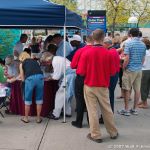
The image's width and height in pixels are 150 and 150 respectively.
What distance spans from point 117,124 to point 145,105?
217 cm

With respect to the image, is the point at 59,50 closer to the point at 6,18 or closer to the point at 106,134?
the point at 6,18

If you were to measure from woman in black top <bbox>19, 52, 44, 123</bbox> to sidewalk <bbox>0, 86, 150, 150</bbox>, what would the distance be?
44 centimetres

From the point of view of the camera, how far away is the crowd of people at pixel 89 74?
689 centimetres

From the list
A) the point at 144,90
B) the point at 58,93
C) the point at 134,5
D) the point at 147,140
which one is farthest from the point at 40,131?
the point at 134,5

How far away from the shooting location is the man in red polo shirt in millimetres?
6836

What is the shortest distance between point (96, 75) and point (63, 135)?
1353 millimetres

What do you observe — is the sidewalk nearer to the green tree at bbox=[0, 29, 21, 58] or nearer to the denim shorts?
the denim shorts

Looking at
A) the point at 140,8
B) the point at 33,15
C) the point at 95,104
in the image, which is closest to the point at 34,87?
the point at 33,15

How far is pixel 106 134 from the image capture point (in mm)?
7559

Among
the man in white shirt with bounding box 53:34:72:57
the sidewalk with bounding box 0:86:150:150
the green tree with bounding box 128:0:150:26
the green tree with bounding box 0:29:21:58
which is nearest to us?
the sidewalk with bounding box 0:86:150:150

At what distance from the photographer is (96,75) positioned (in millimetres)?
6848

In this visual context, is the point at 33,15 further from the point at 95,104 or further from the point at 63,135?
the point at 63,135

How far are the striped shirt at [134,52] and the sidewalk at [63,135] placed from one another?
1122mm

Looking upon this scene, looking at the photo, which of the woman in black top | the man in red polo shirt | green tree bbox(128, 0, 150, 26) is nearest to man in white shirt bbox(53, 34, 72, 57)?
the woman in black top
